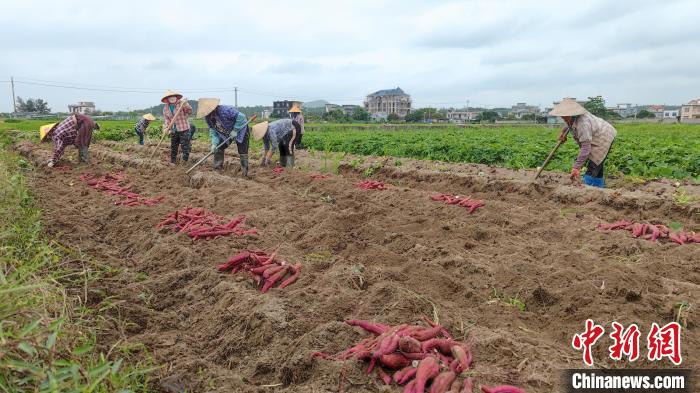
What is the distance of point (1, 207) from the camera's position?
5.28 metres

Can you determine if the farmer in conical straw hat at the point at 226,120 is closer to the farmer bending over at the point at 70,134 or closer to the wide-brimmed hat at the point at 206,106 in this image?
the wide-brimmed hat at the point at 206,106

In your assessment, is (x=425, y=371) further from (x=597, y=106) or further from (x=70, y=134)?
(x=597, y=106)

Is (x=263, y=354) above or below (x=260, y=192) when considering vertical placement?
below

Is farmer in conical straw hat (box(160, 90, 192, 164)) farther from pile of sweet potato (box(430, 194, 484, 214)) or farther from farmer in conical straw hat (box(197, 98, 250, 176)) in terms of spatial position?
pile of sweet potato (box(430, 194, 484, 214))

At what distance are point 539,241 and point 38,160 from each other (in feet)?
39.9

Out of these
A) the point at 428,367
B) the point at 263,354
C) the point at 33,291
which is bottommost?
the point at 263,354

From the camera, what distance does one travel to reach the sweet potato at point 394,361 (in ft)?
7.95

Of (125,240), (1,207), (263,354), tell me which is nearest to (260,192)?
(125,240)

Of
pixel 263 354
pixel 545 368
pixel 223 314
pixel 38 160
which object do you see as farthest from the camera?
pixel 38 160

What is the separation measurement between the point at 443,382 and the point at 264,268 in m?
2.04

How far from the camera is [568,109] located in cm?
707

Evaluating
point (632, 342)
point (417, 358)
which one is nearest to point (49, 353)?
point (417, 358)

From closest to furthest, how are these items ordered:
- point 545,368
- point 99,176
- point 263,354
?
point 545,368 → point 263,354 → point 99,176

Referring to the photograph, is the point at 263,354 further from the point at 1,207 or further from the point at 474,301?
the point at 1,207
